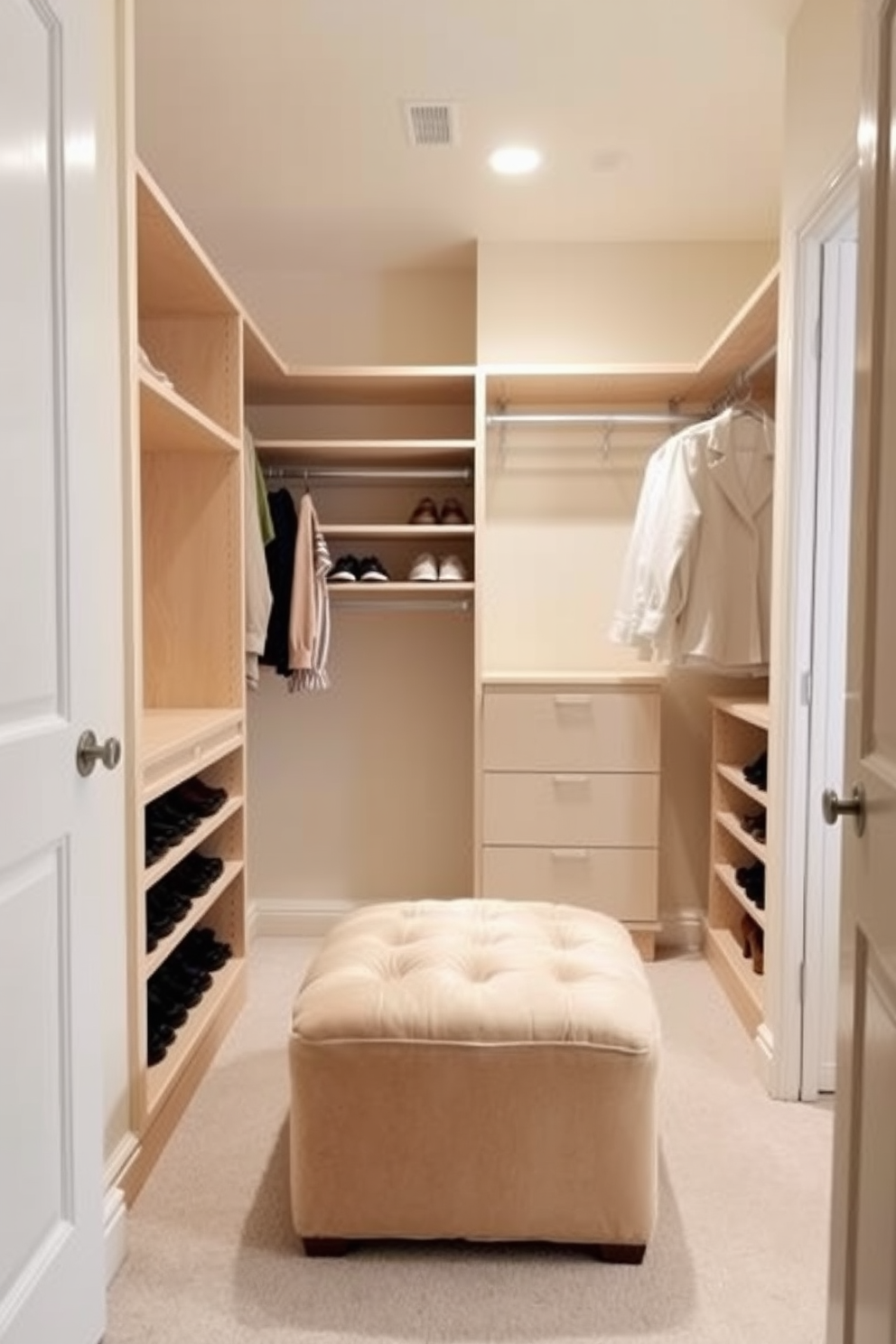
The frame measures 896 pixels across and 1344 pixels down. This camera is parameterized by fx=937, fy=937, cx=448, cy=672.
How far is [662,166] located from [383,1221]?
2877mm

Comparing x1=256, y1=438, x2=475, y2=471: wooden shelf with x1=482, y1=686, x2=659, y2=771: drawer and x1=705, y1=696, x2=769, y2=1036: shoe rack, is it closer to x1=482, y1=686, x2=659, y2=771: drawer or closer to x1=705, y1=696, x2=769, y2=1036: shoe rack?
x1=482, y1=686, x2=659, y2=771: drawer

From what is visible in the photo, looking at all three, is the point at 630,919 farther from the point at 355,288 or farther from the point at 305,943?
the point at 355,288

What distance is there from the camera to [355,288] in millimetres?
3578

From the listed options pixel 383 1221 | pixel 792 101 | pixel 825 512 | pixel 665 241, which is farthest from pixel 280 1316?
pixel 665 241

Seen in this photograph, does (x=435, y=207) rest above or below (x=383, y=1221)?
above

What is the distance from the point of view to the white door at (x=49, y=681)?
121cm

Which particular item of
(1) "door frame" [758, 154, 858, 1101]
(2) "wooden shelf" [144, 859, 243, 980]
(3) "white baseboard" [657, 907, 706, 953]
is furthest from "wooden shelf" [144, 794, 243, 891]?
(3) "white baseboard" [657, 907, 706, 953]

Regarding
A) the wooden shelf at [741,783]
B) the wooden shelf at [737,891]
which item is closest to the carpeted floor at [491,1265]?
the wooden shelf at [737,891]

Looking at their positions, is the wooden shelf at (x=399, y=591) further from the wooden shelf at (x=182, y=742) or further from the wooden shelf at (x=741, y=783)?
the wooden shelf at (x=741, y=783)

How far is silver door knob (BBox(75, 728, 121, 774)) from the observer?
1416 mm

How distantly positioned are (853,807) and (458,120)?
89.0 inches

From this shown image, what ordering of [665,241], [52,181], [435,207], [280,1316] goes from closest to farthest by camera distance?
1. [52,181]
2. [280,1316]
3. [435,207]
4. [665,241]

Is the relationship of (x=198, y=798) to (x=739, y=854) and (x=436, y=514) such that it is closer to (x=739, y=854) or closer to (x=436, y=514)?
(x=436, y=514)

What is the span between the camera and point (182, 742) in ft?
7.15
